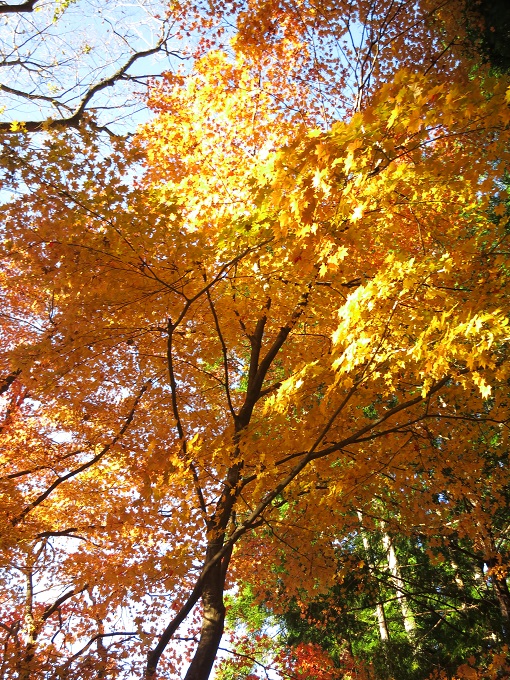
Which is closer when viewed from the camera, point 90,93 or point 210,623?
point 210,623

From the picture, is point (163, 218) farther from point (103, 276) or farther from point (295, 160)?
point (295, 160)

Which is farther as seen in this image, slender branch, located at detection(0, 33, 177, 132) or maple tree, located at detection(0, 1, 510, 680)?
slender branch, located at detection(0, 33, 177, 132)

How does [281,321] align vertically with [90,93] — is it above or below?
below

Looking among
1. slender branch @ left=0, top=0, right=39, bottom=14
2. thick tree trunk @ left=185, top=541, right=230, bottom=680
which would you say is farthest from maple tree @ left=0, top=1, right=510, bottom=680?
slender branch @ left=0, top=0, right=39, bottom=14

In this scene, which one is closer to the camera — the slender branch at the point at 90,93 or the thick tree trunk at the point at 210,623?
the thick tree trunk at the point at 210,623

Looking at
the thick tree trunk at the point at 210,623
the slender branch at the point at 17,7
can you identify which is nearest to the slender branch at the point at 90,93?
the slender branch at the point at 17,7

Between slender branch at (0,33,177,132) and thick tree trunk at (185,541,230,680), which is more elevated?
slender branch at (0,33,177,132)

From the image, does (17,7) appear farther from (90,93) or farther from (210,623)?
(210,623)

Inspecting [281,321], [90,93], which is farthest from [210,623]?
[90,93]

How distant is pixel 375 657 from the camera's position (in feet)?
30.6

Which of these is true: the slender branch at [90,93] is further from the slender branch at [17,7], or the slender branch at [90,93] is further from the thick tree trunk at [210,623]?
the thick tree trunk at [210,623]

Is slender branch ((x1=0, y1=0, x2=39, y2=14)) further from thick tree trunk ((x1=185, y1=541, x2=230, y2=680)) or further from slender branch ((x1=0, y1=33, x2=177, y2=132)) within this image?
thick tree trunk ((x1=185, y1=541, x2=230, y2=680))

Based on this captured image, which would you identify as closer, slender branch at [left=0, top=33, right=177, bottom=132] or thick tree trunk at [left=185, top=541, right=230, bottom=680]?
thick tree trunk at [left=185, top=541, right=230, bottom=680]

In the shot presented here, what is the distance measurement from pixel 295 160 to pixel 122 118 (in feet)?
21.8
